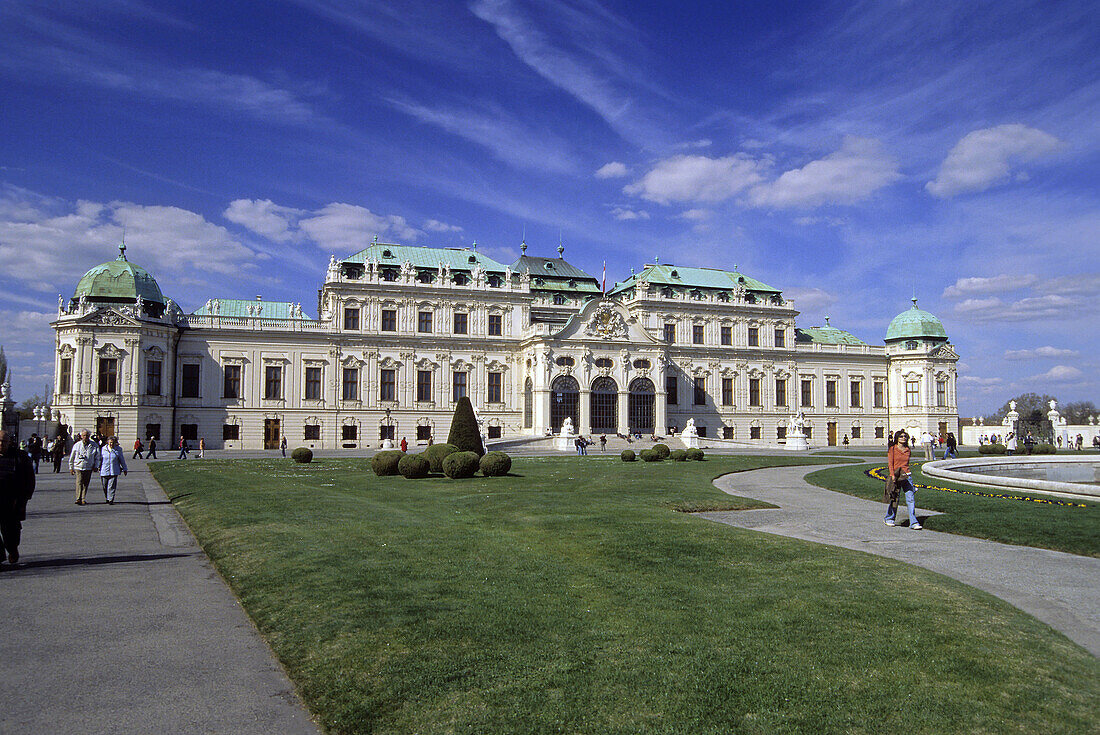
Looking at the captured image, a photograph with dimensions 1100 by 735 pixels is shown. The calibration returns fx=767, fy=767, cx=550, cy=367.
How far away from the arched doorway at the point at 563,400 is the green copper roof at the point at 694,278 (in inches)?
623

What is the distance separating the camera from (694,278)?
267ft

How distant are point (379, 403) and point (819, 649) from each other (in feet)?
210

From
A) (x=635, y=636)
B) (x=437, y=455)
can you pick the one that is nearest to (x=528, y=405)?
(x=437, y=455)

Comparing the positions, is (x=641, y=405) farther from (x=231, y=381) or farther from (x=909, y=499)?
(x=909, y=499)

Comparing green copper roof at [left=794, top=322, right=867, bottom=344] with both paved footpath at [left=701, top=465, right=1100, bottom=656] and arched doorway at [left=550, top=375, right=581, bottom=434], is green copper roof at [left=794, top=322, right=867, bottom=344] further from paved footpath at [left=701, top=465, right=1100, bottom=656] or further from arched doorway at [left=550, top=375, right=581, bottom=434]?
paved footpath at [left=701, top=465, right=1100, bottom=656]

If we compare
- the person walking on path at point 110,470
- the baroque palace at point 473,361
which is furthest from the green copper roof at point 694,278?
the person walking on path at point 110,470

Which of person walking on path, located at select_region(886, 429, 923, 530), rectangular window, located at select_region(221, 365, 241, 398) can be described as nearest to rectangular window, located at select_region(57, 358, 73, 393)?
rectangular window, located at select_region(221, 365, 241, 398)

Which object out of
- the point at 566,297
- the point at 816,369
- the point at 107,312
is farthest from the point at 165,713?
the point at 816,369

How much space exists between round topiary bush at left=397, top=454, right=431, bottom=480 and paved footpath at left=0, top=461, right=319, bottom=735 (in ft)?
54.0

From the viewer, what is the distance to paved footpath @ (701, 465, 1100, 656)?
33.1 feet

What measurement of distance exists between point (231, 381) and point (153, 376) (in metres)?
6.07

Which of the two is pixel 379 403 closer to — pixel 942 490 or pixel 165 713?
pixel 942 490

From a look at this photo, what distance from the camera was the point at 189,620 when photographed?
9.56 metres

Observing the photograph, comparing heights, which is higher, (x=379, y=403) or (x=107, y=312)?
(x=107, y=312)
